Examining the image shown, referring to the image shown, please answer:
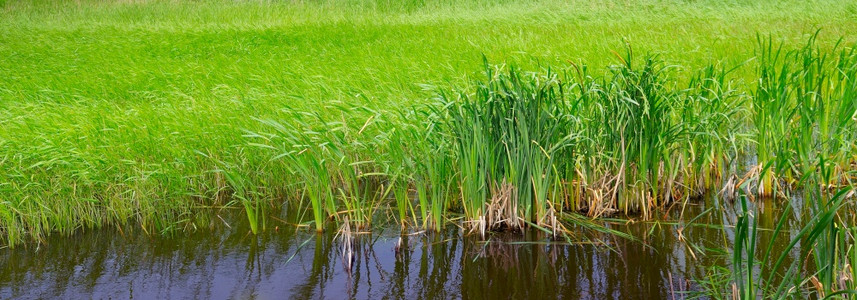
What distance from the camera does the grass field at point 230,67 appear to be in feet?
16.2

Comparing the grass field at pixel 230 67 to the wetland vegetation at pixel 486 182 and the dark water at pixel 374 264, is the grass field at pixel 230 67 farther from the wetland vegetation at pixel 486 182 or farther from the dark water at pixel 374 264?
the dark water at pixel 374 264

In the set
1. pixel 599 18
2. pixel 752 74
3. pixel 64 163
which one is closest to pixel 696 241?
pixel 64 163

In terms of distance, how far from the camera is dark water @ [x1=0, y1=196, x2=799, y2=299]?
12.2 feet

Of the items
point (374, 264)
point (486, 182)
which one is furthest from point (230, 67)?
point (374, 264)

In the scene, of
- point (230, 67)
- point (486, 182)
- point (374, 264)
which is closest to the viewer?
point (374, 264)

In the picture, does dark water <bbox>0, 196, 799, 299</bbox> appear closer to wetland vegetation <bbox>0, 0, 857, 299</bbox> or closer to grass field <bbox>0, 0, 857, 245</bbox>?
wetland vegetation <bbox>0, 0, 857, 299</bbox>

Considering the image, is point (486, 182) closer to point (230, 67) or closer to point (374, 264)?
point (374, 264)

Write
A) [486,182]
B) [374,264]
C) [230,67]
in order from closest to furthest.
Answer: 1. [374,264]
2. [486,182]
3. [230,67]

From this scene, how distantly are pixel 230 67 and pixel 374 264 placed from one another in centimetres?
578

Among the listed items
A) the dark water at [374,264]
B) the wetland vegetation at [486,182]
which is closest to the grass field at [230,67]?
the wetland vegetation at [486,182]

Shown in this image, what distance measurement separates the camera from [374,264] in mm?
4070

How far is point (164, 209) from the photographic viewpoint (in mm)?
4977

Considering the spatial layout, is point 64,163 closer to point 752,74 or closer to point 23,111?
→ point 23,111

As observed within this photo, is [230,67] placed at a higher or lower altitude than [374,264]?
higher
